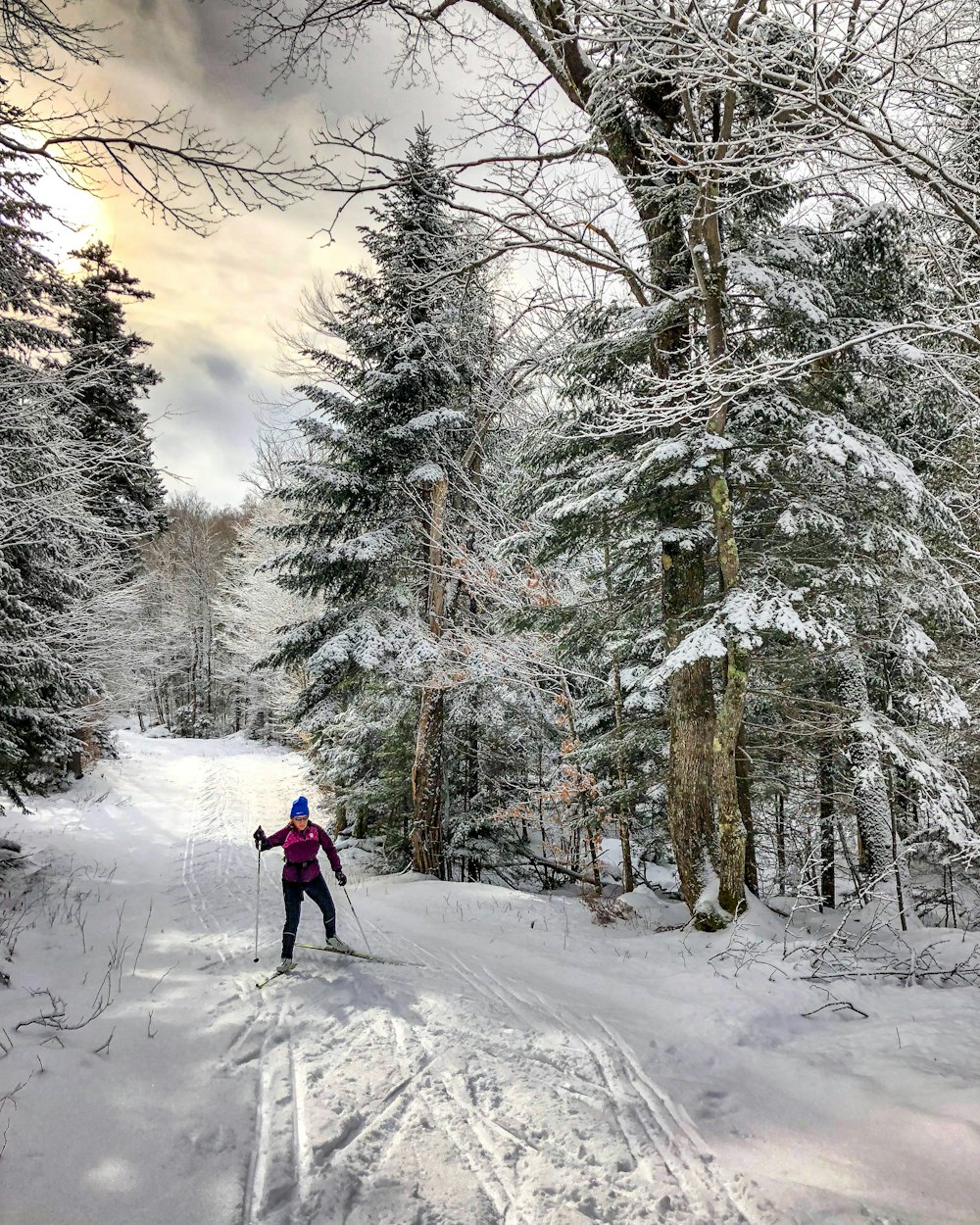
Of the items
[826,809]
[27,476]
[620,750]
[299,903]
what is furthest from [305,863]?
[826,809]

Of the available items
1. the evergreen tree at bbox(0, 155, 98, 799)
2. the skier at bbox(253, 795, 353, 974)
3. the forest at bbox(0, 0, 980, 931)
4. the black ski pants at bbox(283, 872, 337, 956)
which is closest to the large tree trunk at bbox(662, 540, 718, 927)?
the forest at bbox(0, 0, 980, 931)

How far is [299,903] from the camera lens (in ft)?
19.5

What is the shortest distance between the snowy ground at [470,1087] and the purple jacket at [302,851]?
32.2 inches

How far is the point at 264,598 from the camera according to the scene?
67.6 feet

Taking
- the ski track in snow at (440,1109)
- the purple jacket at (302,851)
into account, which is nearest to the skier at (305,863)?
the purple jacket at (302,851)

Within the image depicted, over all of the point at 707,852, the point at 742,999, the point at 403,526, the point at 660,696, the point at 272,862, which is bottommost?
the point at 272,862

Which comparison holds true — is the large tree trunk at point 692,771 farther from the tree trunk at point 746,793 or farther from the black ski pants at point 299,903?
the black ski pants at point 299,903

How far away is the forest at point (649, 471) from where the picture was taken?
4645 mm

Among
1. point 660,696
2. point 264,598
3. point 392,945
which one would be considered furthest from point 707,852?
point 264,598

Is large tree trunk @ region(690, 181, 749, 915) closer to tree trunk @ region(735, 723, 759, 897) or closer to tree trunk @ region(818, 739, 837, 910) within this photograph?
tree trunk @ region(735, 723, 759, 897)

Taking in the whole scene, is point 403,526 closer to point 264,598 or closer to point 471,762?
point 471,762

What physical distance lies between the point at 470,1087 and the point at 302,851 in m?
3.02

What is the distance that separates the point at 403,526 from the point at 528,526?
3873mm

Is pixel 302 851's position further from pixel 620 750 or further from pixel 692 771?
pixel 692 771
